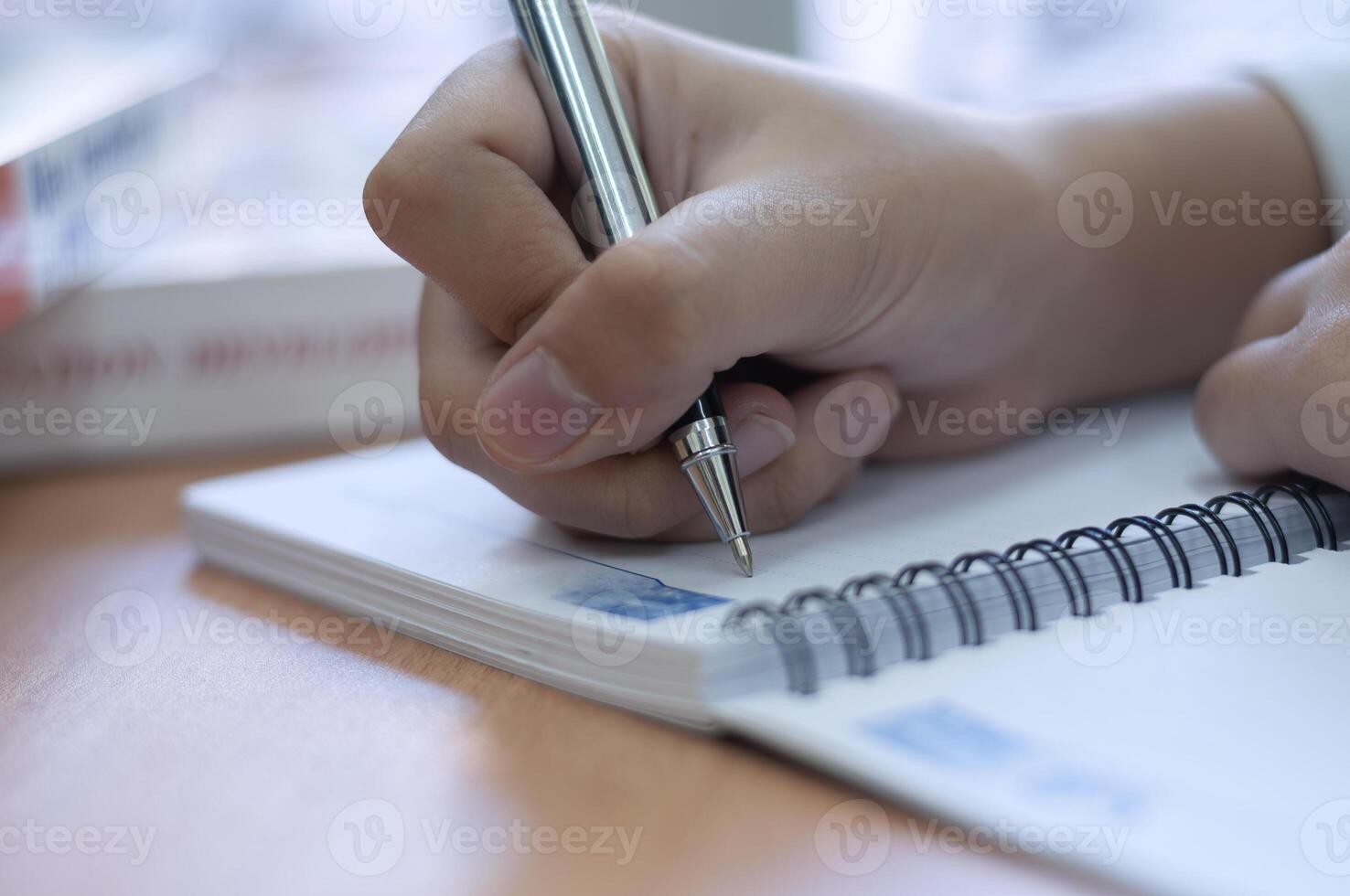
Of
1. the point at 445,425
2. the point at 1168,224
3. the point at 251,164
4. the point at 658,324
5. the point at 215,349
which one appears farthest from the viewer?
the point at 251,164

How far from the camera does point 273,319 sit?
780 millimetres

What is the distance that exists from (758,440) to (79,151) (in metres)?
0.50

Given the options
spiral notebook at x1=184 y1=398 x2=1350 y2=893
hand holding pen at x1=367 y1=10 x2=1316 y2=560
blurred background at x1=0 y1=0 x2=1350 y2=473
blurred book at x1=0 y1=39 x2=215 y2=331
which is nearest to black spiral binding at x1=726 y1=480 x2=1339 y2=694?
spiral notebook at x1=184 y1=398 x2=1350 y2=893

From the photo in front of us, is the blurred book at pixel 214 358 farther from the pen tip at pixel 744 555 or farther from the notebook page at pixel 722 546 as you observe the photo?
the pen tip at pixel 744 555

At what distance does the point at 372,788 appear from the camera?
333 millimetres

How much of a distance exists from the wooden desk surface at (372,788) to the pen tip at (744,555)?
90mm

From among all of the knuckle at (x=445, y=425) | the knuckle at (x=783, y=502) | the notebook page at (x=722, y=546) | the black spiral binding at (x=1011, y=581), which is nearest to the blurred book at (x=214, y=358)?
the notebook page at (x=722, y=546)

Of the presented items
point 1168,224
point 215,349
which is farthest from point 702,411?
point 215,349

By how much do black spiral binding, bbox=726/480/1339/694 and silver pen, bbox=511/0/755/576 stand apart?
97 millimetres

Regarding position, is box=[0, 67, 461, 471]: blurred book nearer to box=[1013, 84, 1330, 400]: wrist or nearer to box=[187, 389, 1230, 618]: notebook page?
box=[187, 389, 1230, 618]: notebook page

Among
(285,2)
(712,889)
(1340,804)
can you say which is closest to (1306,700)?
(1340,804)

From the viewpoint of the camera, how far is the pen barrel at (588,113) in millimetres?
472

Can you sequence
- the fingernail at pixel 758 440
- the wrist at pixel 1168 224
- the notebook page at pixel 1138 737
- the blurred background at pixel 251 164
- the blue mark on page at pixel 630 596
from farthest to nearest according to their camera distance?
the blurred background at pixel 251 164 < the wrist at pixel 1168 224 < the fingernail at pixel 758 440 < the blue mark on page at pixel 630 596 < the notebook page at pixel 1138 737

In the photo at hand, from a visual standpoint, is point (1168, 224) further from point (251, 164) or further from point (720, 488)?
point (251, 164)
